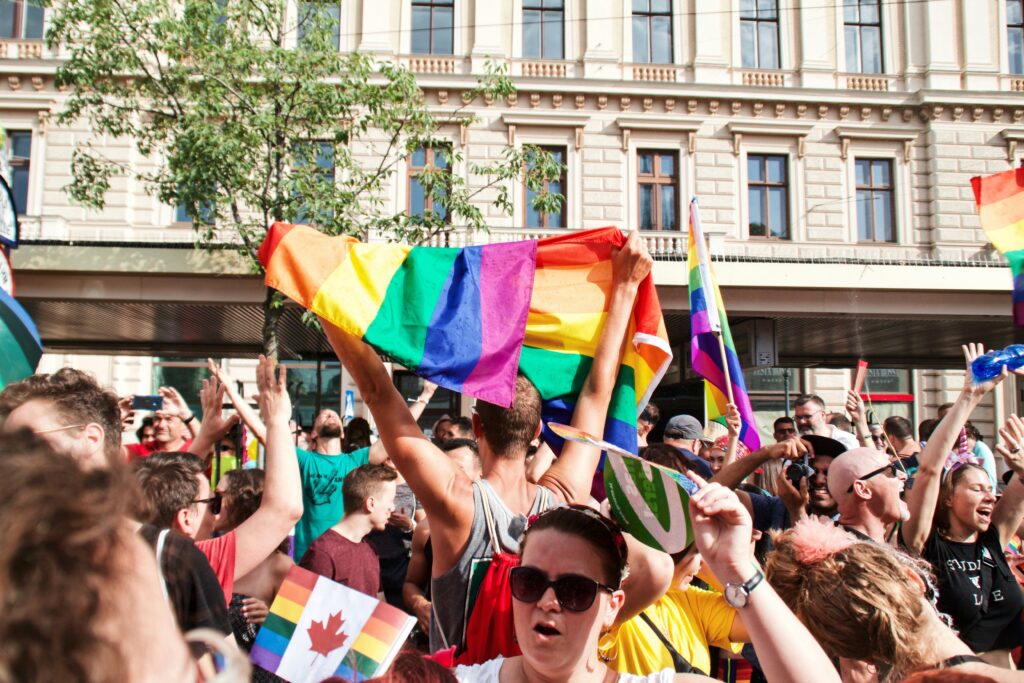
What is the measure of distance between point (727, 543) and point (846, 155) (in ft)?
73.1

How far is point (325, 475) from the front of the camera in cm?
572

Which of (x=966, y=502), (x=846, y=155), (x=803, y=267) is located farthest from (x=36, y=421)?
(x=846, y=155)

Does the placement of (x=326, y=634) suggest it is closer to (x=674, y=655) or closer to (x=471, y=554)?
(x=471, y=554)

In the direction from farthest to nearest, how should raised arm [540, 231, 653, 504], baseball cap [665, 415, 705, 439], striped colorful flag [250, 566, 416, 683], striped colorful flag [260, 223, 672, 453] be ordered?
baseball cap [665, 415, 705, 439] → striped colorful flag [260, 223, 672, 453] → raised arm [540, 231, 653, 504] → striped colorful flag [250, 566, 416, 683]

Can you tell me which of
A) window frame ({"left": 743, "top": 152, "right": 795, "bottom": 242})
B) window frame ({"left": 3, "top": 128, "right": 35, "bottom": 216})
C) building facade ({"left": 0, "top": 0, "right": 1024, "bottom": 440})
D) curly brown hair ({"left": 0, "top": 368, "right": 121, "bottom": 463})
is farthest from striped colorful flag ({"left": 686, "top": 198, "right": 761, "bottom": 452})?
window frame ({"left": 3, "top": 128, "right": 35, "bottom": 216})

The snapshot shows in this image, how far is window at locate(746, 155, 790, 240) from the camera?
21672 mm

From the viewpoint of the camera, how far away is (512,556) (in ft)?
7.54

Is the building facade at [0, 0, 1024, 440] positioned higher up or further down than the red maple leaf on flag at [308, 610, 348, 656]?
higher up

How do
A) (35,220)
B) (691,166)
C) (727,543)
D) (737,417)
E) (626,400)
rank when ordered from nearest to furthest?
(727,543) < (626,400) < (737,417) < (35,220) < (691,166)

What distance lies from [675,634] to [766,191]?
20625 millimetres

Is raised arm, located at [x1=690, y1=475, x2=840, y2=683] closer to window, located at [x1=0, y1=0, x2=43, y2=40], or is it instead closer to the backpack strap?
the backpack strap

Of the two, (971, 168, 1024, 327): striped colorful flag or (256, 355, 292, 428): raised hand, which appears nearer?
(256, 355, 292, 428): raised hand

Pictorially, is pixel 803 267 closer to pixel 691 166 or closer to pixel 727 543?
pixel 691 166

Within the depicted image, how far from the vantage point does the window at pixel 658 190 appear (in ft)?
70.0
